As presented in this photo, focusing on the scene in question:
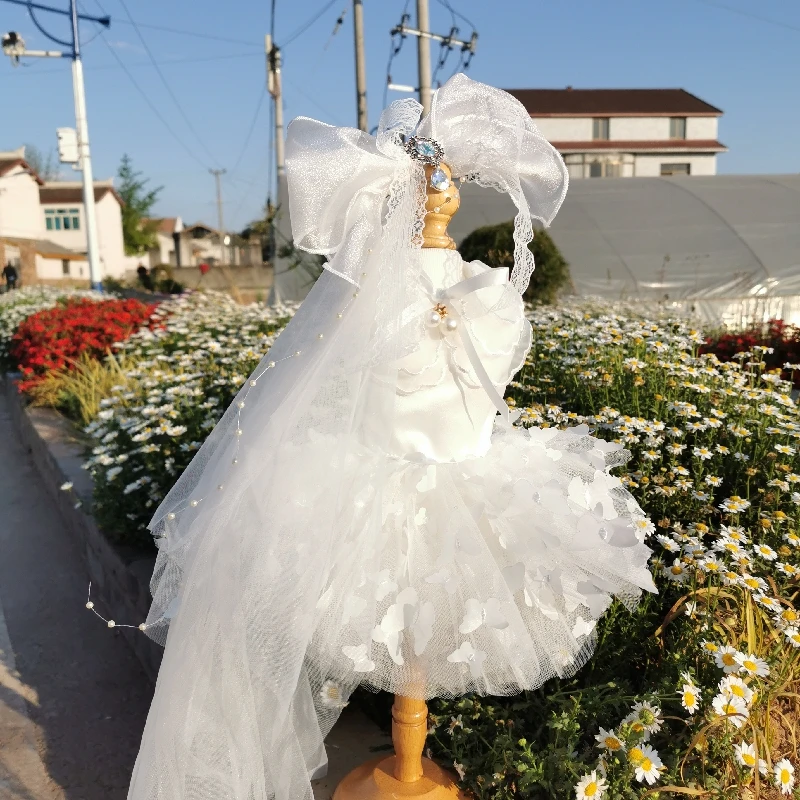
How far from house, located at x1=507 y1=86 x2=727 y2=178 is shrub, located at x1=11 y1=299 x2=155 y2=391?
30.3m

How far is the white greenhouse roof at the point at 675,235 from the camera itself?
1054 centimetres

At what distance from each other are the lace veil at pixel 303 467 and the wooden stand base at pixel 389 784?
209 mm

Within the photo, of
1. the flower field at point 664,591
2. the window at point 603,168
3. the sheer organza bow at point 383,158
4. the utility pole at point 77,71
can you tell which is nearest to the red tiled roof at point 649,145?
the window at point 603,168

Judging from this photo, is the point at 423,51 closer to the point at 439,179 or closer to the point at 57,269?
the point at 439,179

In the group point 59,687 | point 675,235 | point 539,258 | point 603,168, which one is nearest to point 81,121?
point 539,258

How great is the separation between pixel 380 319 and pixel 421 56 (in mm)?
9550

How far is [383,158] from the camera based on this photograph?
1.59 meters

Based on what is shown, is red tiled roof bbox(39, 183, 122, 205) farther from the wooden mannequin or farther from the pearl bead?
the pearl bead

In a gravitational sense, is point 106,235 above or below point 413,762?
above

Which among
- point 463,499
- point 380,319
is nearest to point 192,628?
point 463,499

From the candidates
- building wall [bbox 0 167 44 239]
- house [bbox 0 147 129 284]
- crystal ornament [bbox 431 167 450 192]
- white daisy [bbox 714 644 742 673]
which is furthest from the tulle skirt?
building wall [bbox 0 167 44 239]

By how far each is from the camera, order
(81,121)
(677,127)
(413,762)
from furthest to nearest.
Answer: (677,127)
(81,121)
(413,762)

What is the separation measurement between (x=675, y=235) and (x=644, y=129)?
2712 cm

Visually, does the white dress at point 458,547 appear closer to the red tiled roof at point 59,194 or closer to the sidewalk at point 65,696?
the sidewalk at point 65,696
